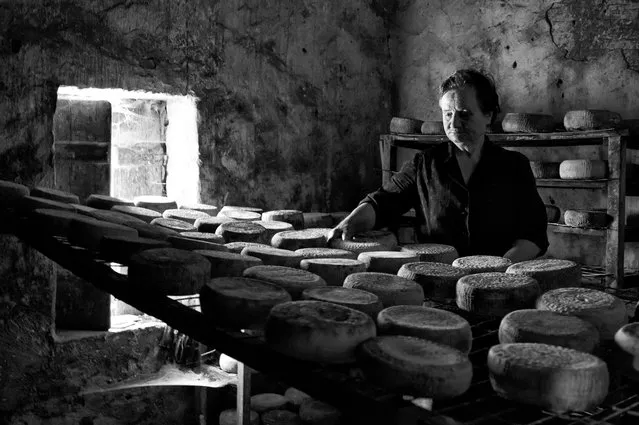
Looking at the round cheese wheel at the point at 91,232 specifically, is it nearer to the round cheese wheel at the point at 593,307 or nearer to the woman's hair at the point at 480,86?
the round cheese wheel at the point at 593,307

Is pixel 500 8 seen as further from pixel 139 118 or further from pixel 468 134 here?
pixel 139 118

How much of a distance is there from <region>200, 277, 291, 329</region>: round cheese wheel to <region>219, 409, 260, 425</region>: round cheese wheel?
2509 millimetres

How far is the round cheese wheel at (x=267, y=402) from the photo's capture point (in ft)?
12.9

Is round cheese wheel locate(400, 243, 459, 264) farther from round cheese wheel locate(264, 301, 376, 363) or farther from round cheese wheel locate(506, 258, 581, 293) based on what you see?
round cheese wheel locate(264, 301, 376, 363)

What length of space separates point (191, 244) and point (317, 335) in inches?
35.7

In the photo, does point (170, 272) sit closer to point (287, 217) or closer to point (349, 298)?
point (349, 298)

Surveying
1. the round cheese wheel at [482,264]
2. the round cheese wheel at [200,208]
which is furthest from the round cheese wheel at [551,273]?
the round cheese wheel at [200,208]

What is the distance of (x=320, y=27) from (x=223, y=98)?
1009 mm

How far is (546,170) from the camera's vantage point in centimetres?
362

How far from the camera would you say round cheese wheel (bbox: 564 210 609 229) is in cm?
327

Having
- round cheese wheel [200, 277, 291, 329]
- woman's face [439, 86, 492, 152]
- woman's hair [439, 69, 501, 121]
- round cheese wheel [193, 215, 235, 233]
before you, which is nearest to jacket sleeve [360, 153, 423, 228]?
woman's face [439, 86, 492, 152]

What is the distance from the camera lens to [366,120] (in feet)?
15.6

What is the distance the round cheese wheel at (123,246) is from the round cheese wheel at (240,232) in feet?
1.61

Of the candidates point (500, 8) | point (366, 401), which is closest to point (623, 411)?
point (366, 401)
